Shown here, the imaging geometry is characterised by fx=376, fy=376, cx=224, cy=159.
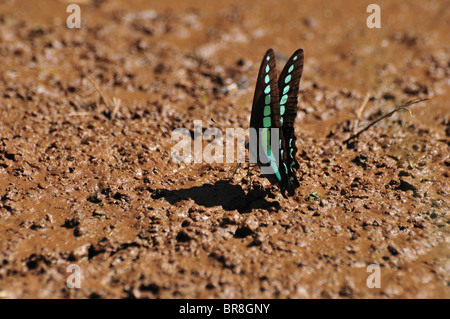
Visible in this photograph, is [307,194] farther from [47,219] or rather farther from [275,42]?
[275,42]

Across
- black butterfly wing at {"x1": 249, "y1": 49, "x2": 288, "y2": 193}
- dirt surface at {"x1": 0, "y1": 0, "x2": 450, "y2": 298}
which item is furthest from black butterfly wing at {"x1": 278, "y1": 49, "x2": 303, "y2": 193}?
dirt surface at {"x1": 0, "y1": 0, "x2": 450, "y2": 298}

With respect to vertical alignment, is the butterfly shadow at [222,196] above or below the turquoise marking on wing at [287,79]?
below

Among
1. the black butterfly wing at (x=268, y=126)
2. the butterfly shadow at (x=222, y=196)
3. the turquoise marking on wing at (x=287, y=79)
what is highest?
the turquoise marking on wing at (x=287, y=79)

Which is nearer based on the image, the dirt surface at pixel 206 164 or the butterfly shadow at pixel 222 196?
the dirt surface at pixel 206 164

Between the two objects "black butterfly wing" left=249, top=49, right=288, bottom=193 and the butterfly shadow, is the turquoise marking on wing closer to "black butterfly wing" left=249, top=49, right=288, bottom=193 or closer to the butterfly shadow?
"black butterfly wing" left=249, top=49, right=288, bottom=193

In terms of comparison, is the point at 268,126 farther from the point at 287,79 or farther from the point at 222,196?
the point at 222,196

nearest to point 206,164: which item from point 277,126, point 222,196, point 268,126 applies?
point 222,196

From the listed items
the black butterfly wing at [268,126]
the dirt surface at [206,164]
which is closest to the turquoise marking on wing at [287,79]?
the black butterfly wing at [268,126]

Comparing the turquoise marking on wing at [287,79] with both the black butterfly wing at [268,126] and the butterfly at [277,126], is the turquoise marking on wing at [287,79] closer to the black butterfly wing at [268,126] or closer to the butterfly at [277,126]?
the butterfly at [277,126]
